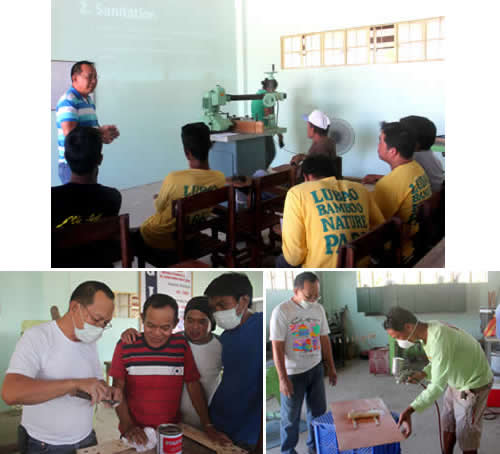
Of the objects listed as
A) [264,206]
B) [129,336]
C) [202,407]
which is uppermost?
[264,206]

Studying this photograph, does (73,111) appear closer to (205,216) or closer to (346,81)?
(205,216)

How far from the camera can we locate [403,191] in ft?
7.49

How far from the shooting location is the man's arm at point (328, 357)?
188 cm

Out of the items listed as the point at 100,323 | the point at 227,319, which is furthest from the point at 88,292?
the point at 227,319

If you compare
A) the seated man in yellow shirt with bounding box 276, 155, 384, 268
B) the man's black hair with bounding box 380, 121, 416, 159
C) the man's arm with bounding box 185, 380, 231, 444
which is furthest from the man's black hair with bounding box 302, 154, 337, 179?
the man's arm with bounding box 185, 380, 231, 444

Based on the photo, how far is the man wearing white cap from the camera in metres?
Result: 2.36

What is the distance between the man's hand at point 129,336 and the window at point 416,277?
0.71 m

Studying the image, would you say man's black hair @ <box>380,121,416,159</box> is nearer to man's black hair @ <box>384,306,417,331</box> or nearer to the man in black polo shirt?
man's black hair @ <box>384,306,417,331</box>

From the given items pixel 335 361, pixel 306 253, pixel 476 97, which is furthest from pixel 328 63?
pixel 335 361

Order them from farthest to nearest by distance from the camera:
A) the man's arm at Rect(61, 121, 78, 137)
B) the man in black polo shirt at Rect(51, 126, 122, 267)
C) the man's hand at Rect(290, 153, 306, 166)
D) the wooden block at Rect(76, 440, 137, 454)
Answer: the man's hand at Rect(290, 153, 306, 166) < the man's arm at Rect(61, 121, 78, 137) < the man in black polo shirt at Rect(51, 126, 122, 267) < the wooden block at Rect(76, 440, 137, 454)

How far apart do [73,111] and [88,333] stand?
95cm

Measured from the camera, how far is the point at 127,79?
2676mm

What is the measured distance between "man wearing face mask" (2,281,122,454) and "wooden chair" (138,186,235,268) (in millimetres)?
451

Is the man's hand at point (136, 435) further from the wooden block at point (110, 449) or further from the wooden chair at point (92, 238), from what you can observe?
the wooden chair at point (92, 238)
